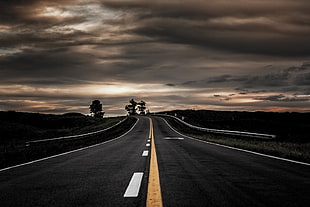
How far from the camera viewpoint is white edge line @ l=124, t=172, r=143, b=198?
188 inches

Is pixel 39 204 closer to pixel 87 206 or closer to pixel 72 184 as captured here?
pixel 87 206

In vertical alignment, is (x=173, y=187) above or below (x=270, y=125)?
above

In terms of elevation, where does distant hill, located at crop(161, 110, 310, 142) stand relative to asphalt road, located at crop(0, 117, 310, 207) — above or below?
below

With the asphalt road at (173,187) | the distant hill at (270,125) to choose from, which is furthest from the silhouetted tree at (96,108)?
the asphalt road at (173,187)

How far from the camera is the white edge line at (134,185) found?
4.77 meters

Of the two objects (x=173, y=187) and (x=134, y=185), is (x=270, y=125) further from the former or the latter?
(x=134, y=185)

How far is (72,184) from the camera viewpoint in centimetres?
576

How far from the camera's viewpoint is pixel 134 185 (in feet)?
18.2

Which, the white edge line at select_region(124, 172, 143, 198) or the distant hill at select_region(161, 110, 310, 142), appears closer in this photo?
the white edge line at select_region(124, 172, 143, 198)

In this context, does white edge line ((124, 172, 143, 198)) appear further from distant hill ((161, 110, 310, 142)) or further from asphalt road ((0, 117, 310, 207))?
distant hill ((161, 110, 310, 142))

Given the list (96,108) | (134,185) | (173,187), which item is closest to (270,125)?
(173,187)

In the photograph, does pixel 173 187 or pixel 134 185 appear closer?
pixel 173 187

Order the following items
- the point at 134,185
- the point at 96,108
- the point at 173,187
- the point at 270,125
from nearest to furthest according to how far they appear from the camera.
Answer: the point at 173,187 → the point at 134,185 → the point at 270,125 → the point at 96,108

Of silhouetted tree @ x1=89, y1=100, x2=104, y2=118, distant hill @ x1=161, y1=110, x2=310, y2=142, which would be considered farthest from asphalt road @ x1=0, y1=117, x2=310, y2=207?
silhouetted tree @ x1=89, y1=100, x2=104, y2=118
